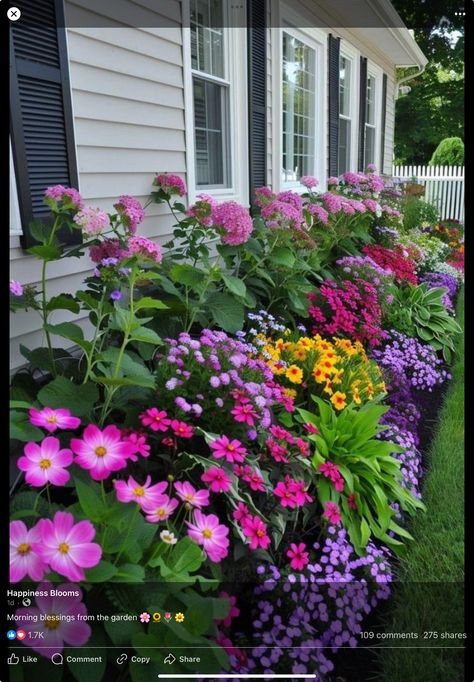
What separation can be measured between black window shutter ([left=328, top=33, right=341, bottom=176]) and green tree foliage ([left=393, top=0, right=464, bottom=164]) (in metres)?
0.72

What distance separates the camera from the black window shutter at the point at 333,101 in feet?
14.8

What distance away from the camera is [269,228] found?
230cm

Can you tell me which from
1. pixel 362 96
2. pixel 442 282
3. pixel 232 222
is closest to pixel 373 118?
pixel 362 96

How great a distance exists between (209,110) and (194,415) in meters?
2.24

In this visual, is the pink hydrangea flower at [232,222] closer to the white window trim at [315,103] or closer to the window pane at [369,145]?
the white window trim at [315,103]

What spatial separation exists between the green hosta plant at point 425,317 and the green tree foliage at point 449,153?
0.87m

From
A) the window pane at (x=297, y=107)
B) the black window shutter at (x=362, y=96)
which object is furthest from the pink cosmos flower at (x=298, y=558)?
the black window shutter at (x=362, y=96)

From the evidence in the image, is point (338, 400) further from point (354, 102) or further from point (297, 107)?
point (354, 102)

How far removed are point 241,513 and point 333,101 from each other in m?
4.46

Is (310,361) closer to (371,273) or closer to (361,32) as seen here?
(371,273)

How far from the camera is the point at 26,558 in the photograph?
31.1 inches

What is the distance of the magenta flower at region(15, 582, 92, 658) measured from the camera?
32.6 inches

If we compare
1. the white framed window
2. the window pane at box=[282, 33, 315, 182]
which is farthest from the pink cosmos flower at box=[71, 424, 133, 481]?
the white framed window
